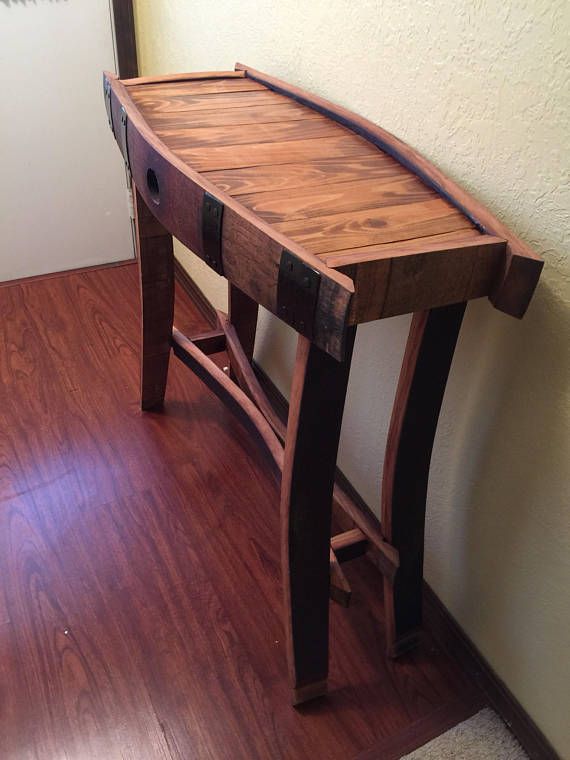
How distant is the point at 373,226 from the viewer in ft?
2.54

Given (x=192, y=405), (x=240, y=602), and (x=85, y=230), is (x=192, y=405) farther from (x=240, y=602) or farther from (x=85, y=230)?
(x=85, y=230)

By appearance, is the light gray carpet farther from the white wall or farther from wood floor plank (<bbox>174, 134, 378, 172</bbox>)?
the white wall

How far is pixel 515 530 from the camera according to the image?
97 cm

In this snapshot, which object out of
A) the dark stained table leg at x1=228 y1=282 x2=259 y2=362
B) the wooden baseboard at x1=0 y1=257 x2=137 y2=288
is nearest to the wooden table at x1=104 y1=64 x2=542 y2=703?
the dark stained table leg at x1=228 y1=282 x2=259 y2=362

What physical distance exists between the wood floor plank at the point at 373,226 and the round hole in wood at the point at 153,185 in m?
0.26

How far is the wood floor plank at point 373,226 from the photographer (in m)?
0.74

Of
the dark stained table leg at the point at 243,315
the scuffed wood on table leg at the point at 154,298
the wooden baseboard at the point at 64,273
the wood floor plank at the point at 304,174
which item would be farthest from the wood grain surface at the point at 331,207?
the wooden baseboard at the point at 64,273

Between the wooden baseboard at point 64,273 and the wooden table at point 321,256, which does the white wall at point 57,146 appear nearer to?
the wooden baseboard at point 64,273

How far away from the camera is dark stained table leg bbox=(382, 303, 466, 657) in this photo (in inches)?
34.7

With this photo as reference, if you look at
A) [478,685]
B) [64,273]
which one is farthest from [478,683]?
[64,273]

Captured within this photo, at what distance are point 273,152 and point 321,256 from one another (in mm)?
327

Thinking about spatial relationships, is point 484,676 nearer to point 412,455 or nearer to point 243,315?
point 412,455

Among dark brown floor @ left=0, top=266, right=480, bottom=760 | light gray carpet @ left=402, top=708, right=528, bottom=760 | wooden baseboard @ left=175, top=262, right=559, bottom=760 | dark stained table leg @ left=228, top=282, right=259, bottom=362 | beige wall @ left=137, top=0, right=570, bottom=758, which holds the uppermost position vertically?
beige wall @ left=137, top=0, right=570, bottom=758

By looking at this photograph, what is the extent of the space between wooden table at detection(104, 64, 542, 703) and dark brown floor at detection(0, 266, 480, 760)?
0.26 feet
